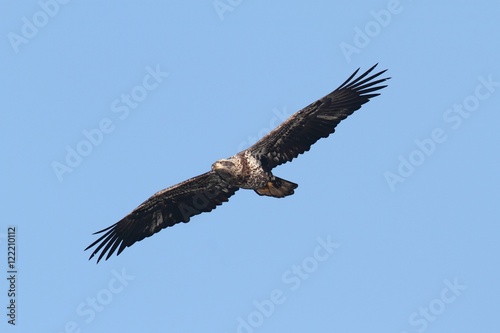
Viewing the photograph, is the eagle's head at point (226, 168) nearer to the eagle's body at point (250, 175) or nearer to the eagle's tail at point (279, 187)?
the eagle's body at point (250, 175)

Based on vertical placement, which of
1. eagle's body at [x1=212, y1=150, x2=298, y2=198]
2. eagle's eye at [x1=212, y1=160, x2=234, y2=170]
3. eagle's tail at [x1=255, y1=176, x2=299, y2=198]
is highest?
eagle's eye at [x1=212, y1=160, x2=234, y2=170]

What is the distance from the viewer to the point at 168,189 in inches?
1179

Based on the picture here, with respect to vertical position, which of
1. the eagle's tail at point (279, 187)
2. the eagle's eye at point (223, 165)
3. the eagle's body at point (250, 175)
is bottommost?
the eagle's tail at point (279, 187)

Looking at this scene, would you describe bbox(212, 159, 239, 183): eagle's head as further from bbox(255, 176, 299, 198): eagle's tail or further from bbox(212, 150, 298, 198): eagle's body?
bbox(255, 176, 299, 198): eagle's tail

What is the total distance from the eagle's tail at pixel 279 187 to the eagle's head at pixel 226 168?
2.86 ft

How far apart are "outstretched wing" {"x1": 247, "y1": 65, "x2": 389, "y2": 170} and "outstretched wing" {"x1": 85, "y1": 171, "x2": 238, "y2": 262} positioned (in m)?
1.49

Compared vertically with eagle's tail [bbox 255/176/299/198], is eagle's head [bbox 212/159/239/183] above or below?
above

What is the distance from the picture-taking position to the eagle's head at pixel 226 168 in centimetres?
2856

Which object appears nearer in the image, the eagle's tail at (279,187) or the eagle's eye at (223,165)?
the eagle's eye at (223,165)

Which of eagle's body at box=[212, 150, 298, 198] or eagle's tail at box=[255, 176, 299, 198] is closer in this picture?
eagle's body at box=[212, 150, 298, 198]

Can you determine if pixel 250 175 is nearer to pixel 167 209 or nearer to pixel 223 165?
pixel 223 165

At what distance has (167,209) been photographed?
30562 millimetres

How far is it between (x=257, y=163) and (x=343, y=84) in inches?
114

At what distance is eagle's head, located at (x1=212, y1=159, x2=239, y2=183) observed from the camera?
93.7 feet
